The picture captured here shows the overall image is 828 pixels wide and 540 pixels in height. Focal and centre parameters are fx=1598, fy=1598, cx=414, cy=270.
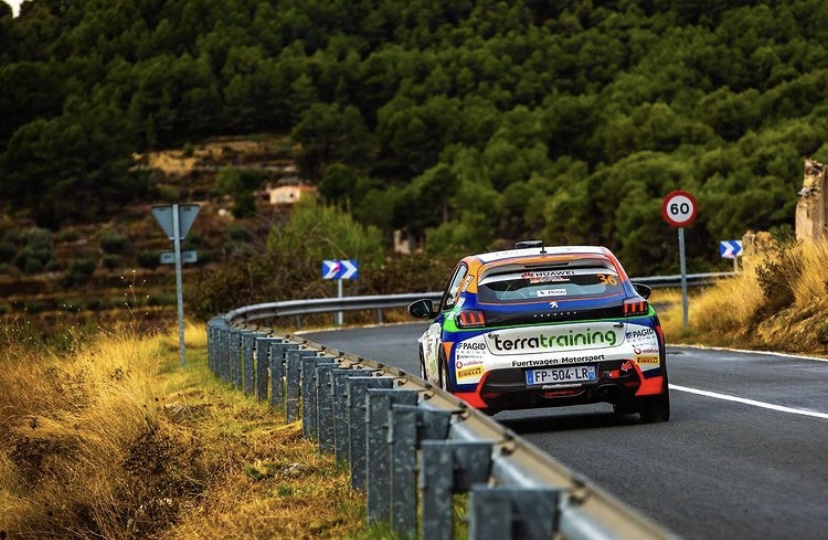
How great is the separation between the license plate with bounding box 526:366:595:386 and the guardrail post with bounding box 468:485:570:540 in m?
7.48

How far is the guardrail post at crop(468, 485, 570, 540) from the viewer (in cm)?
422

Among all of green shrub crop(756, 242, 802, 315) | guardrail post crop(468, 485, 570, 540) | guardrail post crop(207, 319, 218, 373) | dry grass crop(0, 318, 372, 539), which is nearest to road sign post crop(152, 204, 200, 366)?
guardrail post crop(207, 319, 218, 373)

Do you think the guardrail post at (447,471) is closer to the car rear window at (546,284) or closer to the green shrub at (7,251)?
the car rear window at (546,284)

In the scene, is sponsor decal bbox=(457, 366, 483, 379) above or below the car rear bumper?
above

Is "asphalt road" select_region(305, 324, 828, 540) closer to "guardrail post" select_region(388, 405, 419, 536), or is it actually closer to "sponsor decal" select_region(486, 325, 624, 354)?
"sponsor decal" select_region(486, 325, 624, 354)

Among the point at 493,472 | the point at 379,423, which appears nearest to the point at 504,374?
the point at 379,423

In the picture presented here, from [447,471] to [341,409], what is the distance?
189 inches

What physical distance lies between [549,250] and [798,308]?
10.2m

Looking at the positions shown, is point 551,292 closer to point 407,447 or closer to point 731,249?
point 407,447

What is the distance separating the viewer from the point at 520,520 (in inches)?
169

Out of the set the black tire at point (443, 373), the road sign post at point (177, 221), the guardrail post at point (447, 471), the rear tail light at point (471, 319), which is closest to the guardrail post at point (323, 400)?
the black tire at point (443, 373)

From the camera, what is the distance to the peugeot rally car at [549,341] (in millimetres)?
11734

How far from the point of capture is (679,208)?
26484mm

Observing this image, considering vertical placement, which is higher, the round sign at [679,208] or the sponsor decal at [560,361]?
the round sign at [679,208]
